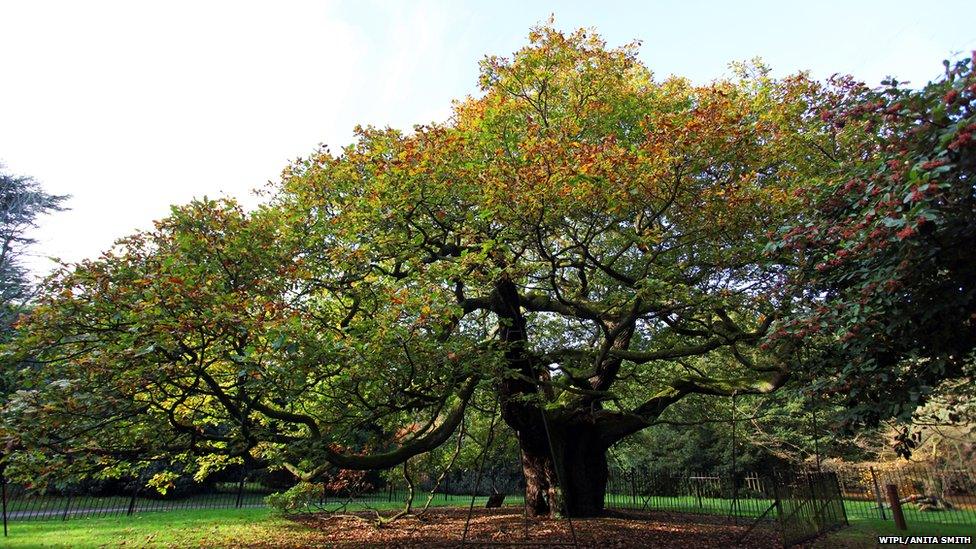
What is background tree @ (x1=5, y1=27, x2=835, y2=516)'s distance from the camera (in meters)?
5.66

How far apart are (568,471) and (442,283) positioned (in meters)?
5.51

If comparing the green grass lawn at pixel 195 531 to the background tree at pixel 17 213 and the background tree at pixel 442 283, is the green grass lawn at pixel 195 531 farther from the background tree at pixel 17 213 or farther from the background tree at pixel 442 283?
the background tree at pixel 17 213

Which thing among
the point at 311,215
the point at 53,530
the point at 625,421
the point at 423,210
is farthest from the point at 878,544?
the point at 53,530

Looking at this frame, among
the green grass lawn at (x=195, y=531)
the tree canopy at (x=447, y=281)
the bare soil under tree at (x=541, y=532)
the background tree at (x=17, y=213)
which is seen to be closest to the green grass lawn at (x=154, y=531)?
the green grass lawn at (x=195, y=531)

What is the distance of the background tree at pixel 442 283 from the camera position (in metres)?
5.66

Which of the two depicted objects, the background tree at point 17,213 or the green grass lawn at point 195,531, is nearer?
the green grass lawn at point 195,531

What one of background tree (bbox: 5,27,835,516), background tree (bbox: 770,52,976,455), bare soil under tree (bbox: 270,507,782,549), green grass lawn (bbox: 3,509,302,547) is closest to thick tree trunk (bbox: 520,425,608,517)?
background tree (bbox: 5,27,835,516)

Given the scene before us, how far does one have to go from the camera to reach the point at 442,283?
8742mm

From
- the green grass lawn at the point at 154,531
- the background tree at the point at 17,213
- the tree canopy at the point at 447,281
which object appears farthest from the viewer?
the background tree at the point at 17,213

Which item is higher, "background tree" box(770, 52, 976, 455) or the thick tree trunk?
"background tree" box(770, 52, 976, 455)

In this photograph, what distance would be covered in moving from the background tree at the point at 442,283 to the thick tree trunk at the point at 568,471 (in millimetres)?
50

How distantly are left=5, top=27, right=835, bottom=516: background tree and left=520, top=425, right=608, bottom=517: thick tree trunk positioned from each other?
0.16 feet

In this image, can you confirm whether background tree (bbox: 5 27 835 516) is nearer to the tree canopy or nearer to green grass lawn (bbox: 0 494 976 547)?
the tree canopy

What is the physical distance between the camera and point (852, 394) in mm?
4848
